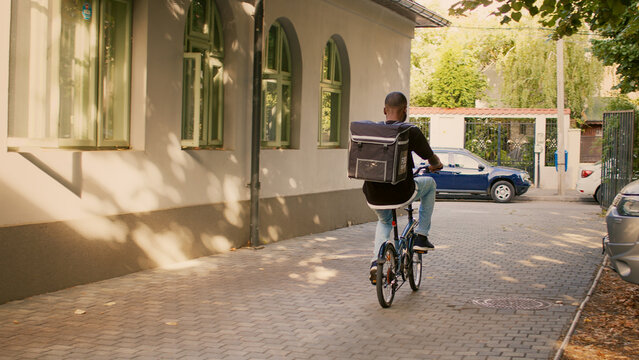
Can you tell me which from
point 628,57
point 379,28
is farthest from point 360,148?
point 628,57

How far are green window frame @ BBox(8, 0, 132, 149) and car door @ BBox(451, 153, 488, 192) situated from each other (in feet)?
55.6

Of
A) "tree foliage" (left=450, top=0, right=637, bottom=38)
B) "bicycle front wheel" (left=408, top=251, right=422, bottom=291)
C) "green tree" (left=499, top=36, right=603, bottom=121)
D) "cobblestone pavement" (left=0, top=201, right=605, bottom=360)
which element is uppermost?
"green tree" (left=499, top=36, right=603, bottom=121)

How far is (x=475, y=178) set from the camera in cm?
2436

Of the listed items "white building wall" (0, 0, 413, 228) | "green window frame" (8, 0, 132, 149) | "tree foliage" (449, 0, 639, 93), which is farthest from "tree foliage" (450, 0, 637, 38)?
"green window frame" (8, 0, 132, 149)

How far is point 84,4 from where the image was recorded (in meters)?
8.17

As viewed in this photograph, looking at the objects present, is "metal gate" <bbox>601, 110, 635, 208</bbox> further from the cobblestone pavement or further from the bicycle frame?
the bicycle frame

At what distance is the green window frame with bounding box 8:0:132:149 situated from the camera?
24.0ft

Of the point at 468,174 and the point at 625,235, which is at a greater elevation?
the point at 468,174

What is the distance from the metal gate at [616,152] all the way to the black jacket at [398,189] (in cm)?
1189

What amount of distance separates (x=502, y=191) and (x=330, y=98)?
10.9 metres

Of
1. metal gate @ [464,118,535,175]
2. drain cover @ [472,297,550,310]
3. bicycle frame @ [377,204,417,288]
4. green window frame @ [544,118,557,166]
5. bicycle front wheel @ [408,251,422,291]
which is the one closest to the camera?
bicycle frame @ [377,204,417,288]

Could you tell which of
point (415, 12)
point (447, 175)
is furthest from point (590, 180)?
point (415, 12)

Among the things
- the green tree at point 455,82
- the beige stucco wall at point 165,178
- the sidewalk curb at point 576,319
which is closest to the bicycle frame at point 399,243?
the sidewalk curb at point 576,319

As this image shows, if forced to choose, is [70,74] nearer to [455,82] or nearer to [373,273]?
[373,273]
